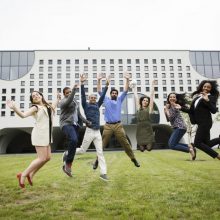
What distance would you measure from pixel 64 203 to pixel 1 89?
5392 cm

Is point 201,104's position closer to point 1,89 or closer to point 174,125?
point 174,125

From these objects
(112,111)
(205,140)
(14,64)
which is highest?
(14,64)

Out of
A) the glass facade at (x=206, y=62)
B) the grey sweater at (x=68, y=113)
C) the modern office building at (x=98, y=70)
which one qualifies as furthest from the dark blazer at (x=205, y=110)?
the glass facade at (x=206, y=62)

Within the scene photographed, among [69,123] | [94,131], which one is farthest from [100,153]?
[69,123]

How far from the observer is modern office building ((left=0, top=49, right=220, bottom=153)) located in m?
54.6

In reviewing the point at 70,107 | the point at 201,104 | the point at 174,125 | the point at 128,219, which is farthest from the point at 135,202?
the point at 174,125

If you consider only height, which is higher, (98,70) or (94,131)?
(98,70)

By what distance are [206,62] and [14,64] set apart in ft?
126

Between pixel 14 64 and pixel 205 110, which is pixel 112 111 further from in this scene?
pixel 14 64

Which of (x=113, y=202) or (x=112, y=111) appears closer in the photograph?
(x=113, y=202)

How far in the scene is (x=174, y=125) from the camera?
26.2ft

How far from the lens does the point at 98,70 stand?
183 ft

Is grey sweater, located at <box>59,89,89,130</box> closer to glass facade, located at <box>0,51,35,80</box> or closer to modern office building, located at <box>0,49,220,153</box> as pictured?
modern office building, located at <box>0,49,220,153</box>

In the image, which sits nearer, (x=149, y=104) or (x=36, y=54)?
(x=149, y=104)
